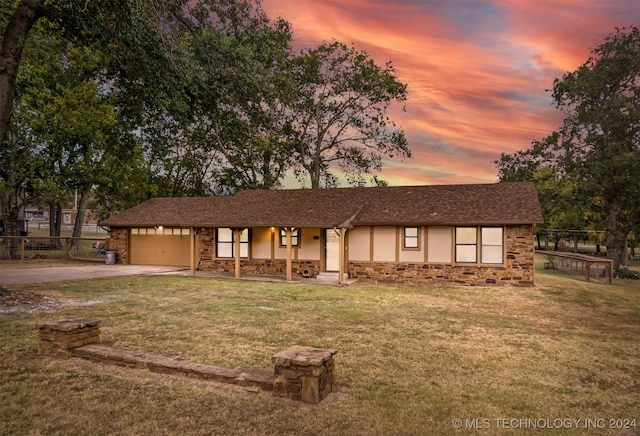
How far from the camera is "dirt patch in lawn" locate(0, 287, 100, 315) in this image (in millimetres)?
10664

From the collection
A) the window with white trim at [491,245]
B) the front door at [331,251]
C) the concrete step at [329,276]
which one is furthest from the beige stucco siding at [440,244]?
the front door at [331,251]

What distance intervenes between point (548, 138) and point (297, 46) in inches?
758

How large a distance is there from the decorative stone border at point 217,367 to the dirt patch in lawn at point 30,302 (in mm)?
4402

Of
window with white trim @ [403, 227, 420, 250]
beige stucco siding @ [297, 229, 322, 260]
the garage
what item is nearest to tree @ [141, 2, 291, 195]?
beige stucco siding @ [297, 229, 322, 260]

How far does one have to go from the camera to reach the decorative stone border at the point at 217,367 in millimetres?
5219

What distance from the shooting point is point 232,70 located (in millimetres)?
11539

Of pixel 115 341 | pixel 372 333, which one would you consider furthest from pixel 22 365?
Result: pixel 372 333

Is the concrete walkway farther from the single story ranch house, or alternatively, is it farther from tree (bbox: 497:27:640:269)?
tree (bbox: 497:27:640:269)

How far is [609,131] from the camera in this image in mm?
26406

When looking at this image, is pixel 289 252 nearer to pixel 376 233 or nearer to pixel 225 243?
pixel 376 233

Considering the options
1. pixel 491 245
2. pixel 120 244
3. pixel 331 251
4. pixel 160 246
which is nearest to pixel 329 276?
pixel 331 251

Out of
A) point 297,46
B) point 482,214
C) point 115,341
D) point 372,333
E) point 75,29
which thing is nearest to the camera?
point 115,341

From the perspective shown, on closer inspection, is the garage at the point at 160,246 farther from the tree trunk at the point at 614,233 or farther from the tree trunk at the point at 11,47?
the tree trunk at the point at 614,233

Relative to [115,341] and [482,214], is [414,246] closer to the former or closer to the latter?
[482,214]
